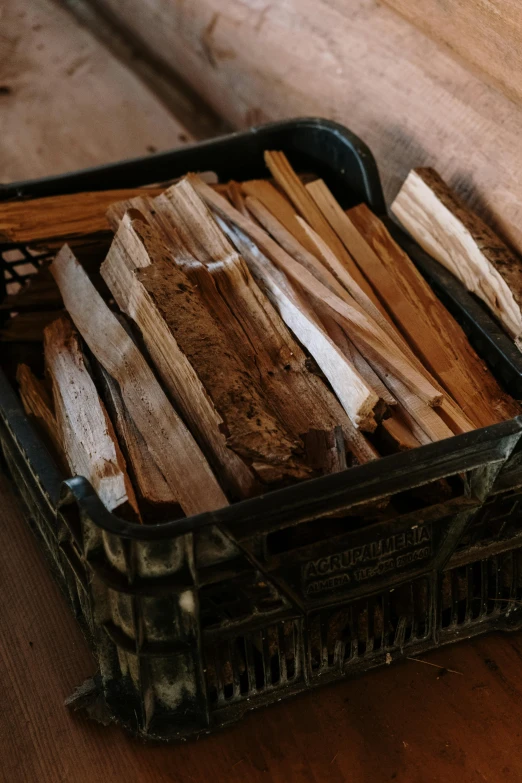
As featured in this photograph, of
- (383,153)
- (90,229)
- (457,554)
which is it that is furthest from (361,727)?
(383,153)

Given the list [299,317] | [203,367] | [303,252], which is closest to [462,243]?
[303,252]

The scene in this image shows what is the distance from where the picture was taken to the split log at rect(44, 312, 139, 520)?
5.10ft

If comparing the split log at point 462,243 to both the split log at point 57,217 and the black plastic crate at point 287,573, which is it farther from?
the split log at point 57,217

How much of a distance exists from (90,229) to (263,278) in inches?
18.9

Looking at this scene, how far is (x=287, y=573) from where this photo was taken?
1517mm

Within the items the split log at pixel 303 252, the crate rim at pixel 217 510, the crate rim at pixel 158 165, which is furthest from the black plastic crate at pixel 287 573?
the crate rim at pixel 158 165

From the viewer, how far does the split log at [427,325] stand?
1.82 m

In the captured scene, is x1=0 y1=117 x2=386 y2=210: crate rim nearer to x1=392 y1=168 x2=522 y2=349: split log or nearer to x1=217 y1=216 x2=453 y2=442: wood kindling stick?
x1=392 y1=168 x2=522 y2=349: split log

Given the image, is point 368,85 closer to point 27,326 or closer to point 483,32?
point 483,32

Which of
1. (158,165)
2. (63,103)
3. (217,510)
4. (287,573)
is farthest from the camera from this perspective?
(63,103)

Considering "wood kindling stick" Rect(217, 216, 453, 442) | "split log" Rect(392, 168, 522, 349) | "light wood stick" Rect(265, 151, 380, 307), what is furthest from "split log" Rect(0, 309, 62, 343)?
"split log" Rect(392, 168, 522, 349)

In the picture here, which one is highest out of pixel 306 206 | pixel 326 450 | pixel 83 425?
pixel 306 206

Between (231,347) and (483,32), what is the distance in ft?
3.24

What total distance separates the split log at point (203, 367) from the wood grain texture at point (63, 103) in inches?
57.5
